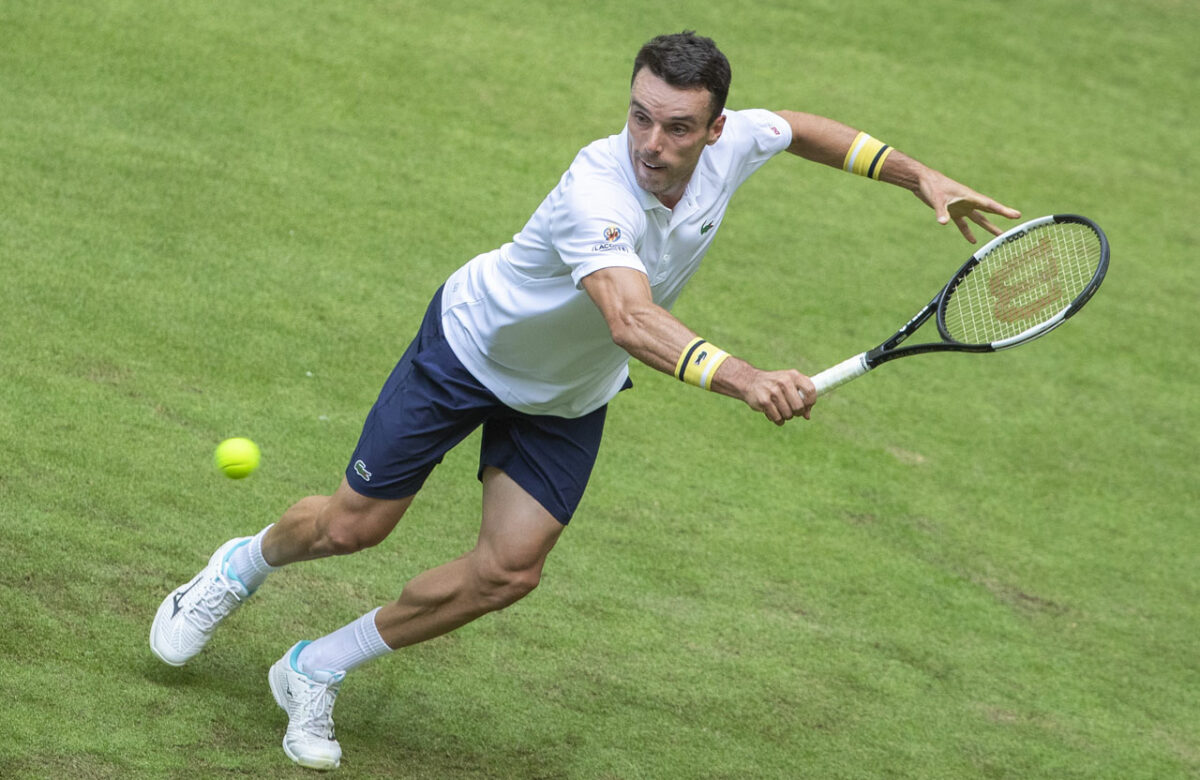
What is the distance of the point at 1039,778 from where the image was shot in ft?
15.7

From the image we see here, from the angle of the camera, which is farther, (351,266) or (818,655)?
(351,266)

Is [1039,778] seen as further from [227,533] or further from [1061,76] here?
[1061,76]

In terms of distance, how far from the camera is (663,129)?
3598mm

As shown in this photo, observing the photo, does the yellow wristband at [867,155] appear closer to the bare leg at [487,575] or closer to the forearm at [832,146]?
the forearm at [832,146]

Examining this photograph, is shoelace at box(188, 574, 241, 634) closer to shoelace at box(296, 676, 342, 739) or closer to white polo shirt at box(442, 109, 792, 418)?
shoelace at box(296, 676, 342, 739)

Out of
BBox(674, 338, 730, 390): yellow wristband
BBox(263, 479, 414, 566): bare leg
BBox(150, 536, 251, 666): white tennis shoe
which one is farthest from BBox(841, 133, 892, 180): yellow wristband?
BBox(150, 536, 251, 666): white tennis shoe

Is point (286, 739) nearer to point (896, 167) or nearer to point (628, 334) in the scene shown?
point (628, 334)

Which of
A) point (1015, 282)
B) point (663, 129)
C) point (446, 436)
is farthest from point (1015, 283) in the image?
point (446, 436)

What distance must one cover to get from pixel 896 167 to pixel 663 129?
1.14 m

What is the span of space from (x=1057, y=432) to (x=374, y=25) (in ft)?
17.9

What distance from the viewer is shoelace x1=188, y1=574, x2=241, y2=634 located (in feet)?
14.0

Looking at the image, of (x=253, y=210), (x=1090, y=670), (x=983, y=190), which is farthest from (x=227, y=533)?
(x=983, y=190)

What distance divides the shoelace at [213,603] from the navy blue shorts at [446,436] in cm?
59

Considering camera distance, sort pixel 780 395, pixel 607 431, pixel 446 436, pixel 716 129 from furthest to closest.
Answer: pixel 607 431 < pixel 446 436 < pixel 716 129 < pixel 780 395
